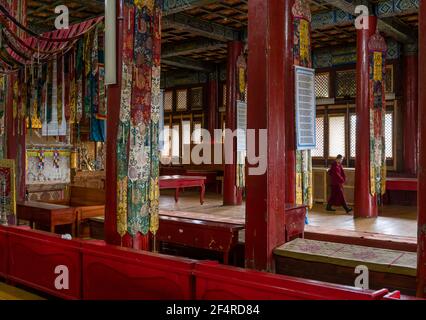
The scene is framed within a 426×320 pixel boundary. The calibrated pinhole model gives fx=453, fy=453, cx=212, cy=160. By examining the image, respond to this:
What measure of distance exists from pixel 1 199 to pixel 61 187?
3.45 meters

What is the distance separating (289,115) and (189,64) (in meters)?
8.70

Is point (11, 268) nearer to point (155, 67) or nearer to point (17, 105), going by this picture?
point (155, 67)

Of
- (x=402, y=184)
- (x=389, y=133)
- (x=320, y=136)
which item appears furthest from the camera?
(x=320, y=136)

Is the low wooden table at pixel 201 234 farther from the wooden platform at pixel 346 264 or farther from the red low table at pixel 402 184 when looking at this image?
the red low table at pixel 402 184

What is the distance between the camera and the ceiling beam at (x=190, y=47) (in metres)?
11.4

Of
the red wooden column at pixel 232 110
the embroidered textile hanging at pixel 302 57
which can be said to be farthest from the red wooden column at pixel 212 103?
the embroidered textile hanging at pixel 302 57

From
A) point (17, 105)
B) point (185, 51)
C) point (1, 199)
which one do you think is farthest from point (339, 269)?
point (185, 51)

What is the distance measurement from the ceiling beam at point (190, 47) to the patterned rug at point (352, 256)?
776 cm

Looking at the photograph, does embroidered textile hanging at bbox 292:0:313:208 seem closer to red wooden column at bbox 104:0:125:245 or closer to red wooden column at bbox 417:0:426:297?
red wooden column at bbox 104:0:125:245

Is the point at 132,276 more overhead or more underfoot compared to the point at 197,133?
more underfoot

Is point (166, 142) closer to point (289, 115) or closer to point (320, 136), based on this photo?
point (320, 136)

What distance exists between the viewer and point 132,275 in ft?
11.3

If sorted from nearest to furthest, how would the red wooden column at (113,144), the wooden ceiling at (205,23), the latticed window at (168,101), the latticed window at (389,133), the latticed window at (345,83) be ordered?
1. the red wooden column at (113,144)
2. the wooden ceiling at (205,23)
3. the latticed window at (389,133)
4. the latticed window at (345,83)
5. the latticed window at (168,101)

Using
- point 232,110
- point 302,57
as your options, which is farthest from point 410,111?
point 302,57
